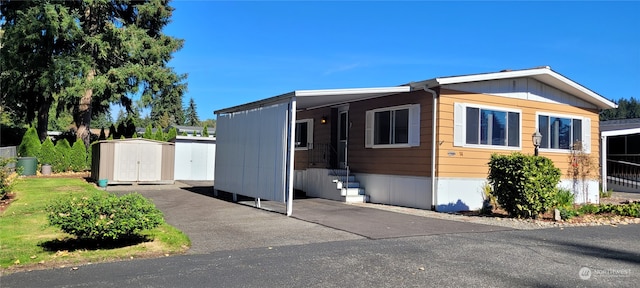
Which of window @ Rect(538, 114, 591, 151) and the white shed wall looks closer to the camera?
the white shed wall

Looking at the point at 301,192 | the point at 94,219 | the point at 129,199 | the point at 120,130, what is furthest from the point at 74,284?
the point at 120,130

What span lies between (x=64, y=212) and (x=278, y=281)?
3242 millimetres

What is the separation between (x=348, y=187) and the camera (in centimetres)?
1345

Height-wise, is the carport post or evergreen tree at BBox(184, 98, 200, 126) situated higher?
evergreen tree at BBox(184, 98, 200, 126)

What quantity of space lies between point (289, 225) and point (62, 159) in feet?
65.0

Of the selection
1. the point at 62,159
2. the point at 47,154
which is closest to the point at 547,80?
the point at 62,159

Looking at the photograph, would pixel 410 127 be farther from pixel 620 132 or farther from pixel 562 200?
pixel 620 132

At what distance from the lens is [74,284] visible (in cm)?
460

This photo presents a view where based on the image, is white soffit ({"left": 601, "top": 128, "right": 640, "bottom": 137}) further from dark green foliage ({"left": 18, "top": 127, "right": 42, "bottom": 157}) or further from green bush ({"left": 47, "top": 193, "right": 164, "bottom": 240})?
dark green foliage ({"left": 18, "top": 127, "right": 42, "bottom": 157})

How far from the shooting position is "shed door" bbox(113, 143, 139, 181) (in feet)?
58.2

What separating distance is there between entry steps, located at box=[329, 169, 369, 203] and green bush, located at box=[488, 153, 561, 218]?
4413mm

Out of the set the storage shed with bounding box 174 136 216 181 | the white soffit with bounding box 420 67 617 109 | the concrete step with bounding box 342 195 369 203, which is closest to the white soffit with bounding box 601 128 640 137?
the white soffit with bounding box 420 67 617 109

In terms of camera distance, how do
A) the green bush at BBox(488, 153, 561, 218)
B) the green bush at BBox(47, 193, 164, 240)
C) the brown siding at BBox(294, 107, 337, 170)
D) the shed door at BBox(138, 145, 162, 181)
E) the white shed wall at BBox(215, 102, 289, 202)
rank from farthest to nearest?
1. the shed door at BBox(138, 145, 162, 181)
2. the brown siding at BBox(294, 107, 337, 170)
3. the white shed wall at BBox(215, 102, 289, 202)
4. the green bush at BBox(488, 153, 561, 218)
5. the green bush at BBox(47, 193, 164, 240)

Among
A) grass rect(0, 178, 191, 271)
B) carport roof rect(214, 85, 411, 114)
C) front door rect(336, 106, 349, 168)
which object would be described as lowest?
grass rect(0, 178, 191, 271)
